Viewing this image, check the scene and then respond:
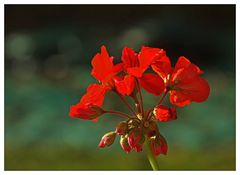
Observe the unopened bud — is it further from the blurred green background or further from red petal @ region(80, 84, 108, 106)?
the blurred green background

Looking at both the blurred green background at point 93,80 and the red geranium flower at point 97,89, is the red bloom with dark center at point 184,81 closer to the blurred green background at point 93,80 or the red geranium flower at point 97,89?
the red geranium flower at point 97,89

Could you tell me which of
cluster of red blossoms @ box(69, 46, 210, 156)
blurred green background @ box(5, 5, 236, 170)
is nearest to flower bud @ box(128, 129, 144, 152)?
cluster of red blossoms @ box(69, 46, 210, 156)

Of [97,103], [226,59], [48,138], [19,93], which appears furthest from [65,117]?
[97,103]

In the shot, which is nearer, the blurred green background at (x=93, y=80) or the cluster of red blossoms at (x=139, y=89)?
the cluster of red blossoms at (x=139, y=89)

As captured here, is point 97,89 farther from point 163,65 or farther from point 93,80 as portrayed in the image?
point 93,80

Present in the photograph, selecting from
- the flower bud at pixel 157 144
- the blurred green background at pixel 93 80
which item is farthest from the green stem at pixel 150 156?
the blurred green background at pixel 93 80

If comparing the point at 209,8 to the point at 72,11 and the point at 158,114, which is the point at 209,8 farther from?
the point at 158,114
